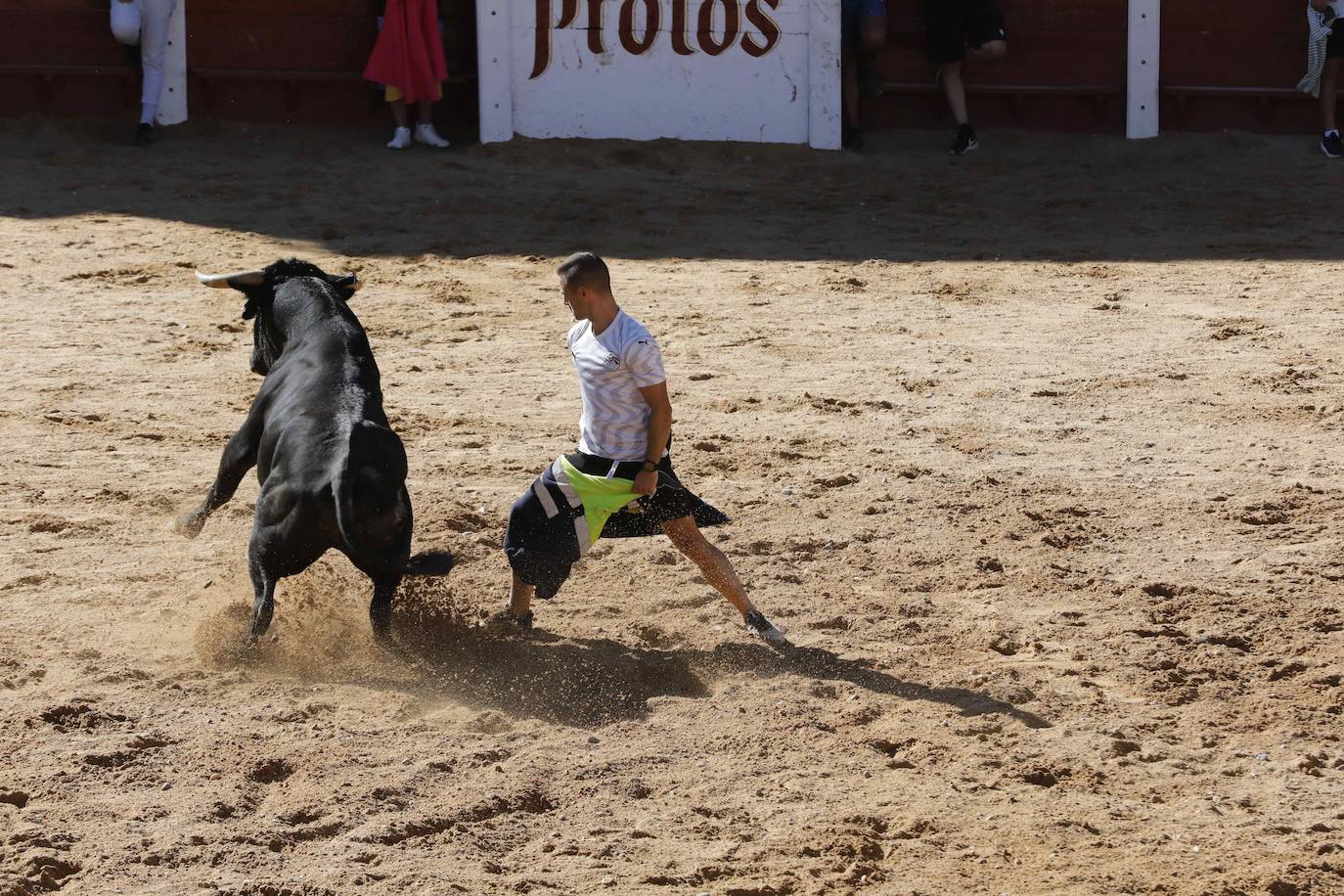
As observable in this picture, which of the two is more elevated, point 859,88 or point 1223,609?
point 859,88

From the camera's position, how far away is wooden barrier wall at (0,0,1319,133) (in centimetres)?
1182

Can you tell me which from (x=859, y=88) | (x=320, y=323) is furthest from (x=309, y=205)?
(x=320, y=323)

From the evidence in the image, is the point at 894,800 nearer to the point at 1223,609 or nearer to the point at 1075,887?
the point at 1075,887

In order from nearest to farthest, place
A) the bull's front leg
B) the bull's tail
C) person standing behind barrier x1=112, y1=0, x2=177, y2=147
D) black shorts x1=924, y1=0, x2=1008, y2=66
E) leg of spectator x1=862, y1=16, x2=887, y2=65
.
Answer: the bull's tail
the bull's front leg
person standing behind barrier x1=112, y1=0, x2=177, y2=147
leg of spectator x1=862, y1=16, x2=887, y2=65
black shorts x1=924, y1=0, x2=1008, y2=66

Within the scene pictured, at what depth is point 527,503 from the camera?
4.51m

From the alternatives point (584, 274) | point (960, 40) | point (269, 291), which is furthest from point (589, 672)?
point (960, 40)

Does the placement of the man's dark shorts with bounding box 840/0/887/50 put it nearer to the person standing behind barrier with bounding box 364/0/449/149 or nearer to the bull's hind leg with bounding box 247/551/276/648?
the person standing behind barrier with bounding box 364/0/449/149

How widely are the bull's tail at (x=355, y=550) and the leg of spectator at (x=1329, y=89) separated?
967 cm

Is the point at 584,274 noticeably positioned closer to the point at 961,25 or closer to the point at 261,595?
the point at 261,595

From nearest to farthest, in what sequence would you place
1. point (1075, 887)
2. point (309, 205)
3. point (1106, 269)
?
point (1075, 887), point (1106, 269), point (309, 205)

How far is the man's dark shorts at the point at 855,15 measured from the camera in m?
11.8

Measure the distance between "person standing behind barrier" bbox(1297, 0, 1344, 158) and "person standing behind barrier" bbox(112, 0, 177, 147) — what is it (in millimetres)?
8192

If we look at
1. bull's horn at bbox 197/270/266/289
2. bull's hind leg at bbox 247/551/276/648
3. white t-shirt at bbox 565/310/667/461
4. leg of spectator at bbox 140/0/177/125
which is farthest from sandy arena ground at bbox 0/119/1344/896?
leg of spectator at bbox 140/0/177/125

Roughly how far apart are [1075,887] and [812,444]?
337 centimetres
